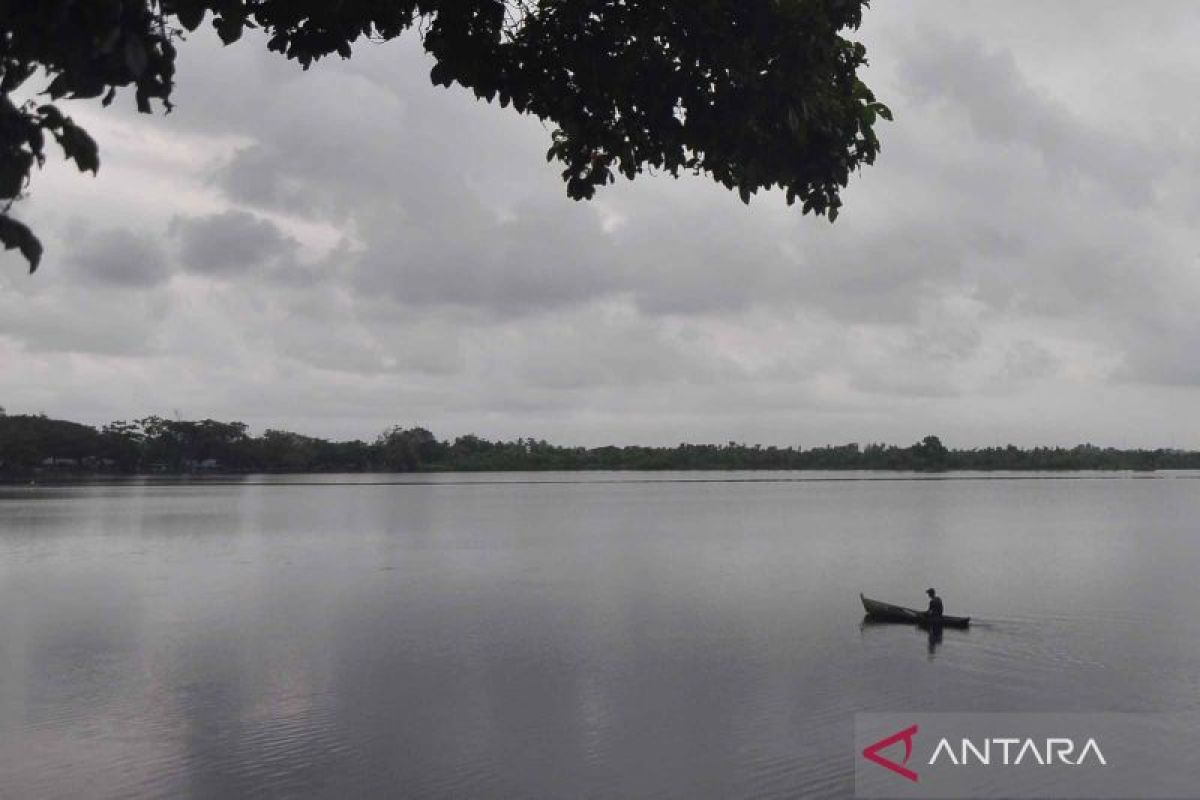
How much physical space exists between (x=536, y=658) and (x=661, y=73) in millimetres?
13828

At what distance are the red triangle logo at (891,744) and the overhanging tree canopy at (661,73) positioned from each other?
7.94m

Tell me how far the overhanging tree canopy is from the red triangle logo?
7939 millimetres

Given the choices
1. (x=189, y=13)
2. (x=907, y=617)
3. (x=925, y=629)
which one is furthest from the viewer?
(x=907, y=617)

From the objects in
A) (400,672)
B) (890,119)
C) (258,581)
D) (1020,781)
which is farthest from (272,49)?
(258,581)

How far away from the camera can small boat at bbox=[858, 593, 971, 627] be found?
20.5 metres

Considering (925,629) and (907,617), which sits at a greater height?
(907,617)

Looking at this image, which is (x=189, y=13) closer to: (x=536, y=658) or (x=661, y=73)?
(x=661, y=73)

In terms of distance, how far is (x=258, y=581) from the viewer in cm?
A: 2997

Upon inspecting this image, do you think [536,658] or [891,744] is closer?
[891,744]

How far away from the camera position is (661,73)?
5996mm

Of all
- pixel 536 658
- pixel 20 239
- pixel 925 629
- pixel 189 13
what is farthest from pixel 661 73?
pixel 925 629

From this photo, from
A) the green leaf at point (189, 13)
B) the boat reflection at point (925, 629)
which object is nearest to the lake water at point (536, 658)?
the boat reflection at point (925, 629)

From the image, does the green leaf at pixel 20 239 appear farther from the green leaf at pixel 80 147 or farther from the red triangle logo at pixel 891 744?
the red triangle logo at pixel 891 744

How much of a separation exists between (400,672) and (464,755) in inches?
194
